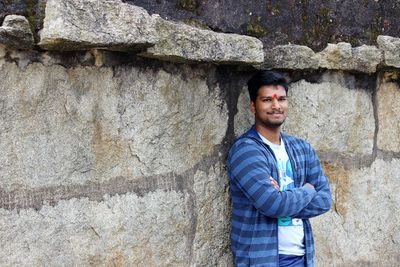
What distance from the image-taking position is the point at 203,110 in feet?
8.22

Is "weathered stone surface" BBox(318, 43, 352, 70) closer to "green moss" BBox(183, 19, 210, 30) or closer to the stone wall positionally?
the stone wall

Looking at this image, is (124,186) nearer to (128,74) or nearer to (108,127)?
(108,127)

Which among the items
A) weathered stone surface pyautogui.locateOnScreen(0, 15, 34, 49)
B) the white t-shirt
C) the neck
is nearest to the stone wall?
weathered stone surface pyautogui.locateOnScreen(0, 15, 34, 49)

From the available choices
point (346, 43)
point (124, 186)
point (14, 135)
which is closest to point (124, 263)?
point (124, 186)

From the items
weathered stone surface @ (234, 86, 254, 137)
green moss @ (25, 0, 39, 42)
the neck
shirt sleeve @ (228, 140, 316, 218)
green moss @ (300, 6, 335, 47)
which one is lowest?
shirt sleeve @ (228, 140, 316, 218)

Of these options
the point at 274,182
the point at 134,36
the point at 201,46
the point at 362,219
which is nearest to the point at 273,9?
the point at 201,46

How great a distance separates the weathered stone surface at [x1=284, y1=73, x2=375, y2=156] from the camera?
2846 millimetres

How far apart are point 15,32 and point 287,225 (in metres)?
1.29

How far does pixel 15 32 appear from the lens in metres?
1.91

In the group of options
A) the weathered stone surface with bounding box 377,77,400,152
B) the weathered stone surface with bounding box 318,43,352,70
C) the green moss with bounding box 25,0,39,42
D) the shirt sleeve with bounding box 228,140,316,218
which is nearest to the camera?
the green moss with bounding box 25,0,39,42

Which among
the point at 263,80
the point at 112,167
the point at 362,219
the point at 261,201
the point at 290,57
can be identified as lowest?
the point at 362,219

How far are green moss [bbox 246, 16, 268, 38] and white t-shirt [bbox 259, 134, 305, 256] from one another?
419 mm

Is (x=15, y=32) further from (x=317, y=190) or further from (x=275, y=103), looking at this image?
(x=317, y=190)

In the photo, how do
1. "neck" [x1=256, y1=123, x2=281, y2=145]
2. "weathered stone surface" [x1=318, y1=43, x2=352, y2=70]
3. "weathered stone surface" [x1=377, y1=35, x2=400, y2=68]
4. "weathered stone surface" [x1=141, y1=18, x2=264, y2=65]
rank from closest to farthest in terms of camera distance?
"weathered stone surface" [x1=141, y1=18, x2=264, y2=65] < "neck" [x1=256, y1=123, x2=281, y2=145] < "weathered stone surface" [x1=318, y1=43, x2=352, y2=70] < "weathered stone surface" [x1=377, y1=35, x2=400, y2=68]
